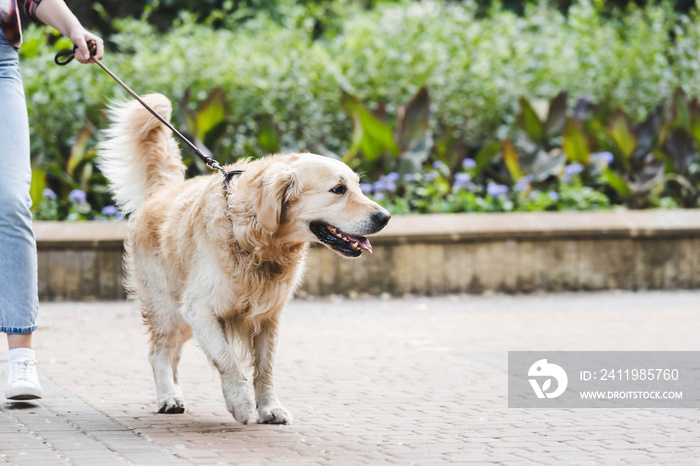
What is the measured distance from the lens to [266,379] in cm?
455

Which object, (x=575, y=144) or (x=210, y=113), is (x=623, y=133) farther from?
(x=210, y=113)

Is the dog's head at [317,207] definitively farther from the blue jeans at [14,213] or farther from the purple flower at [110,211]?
the purple flower at [110,211]

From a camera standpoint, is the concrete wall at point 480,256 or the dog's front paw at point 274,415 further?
the concrete wall at point 480,256

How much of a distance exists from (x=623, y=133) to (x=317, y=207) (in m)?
6.58

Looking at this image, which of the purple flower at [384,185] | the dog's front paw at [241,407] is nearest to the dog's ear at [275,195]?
the dog's front paw at [241,407]

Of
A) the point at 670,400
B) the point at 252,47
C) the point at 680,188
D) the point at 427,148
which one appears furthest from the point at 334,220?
the point at 252,47

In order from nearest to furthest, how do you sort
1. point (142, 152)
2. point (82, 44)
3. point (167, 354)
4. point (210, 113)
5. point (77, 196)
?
point (82, 44)
point (167, 354)
point (142, 152)
point (77, 196)
point (210, 113)

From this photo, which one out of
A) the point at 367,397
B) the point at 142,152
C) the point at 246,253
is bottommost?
the point at 367,397

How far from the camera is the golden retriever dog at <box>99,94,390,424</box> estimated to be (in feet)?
14.1

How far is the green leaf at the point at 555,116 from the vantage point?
1038cm

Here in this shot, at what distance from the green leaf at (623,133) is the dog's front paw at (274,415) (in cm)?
666

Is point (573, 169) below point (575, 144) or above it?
below

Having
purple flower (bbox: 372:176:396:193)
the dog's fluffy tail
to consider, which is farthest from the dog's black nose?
purple flower (bbox: 372:176:396:193)

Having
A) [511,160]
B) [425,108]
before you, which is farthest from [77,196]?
[511,160]
